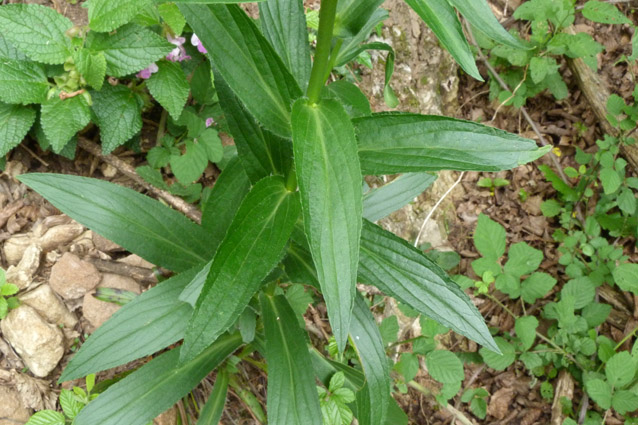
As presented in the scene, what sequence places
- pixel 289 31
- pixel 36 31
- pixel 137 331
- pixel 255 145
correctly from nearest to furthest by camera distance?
1. pixel 289 31
2. pixel 255 145
3. pixel 137 331
4. pixel 36 31

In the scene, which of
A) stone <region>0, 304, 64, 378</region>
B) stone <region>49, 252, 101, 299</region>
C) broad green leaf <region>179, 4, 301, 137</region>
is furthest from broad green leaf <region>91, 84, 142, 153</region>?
broad green leaf <region>179, 4, 301, 137</region>

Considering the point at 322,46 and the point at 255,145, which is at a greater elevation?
the point at 322,46

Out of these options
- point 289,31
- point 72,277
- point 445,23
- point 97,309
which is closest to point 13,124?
point 72,277

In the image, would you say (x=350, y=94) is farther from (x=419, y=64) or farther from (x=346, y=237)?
(x=419, y=64)

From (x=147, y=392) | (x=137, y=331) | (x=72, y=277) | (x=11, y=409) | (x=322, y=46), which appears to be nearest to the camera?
(x=322, y=46)

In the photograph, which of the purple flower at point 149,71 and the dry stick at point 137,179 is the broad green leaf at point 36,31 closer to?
the purple flower at point 149,71

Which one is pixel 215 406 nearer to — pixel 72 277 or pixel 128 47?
pixel 72 277

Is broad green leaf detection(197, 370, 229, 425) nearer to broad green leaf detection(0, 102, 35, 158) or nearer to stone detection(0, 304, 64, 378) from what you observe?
stone detection(0, 304, 64, 378)
